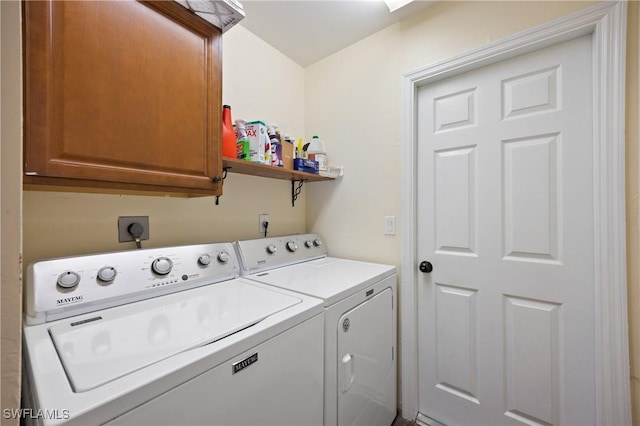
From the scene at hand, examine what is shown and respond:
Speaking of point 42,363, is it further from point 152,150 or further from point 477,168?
point 477,168

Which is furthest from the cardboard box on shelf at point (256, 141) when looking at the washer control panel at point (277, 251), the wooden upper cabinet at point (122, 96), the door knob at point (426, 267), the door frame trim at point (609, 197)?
the door frame trim at point (609, 197)

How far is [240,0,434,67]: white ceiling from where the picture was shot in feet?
5.34

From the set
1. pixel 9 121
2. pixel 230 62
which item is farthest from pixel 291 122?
pixel 9 121

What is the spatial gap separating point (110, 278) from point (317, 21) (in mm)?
1876

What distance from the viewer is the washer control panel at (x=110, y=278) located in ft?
2.86

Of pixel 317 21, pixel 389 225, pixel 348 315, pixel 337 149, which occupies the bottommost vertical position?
pixel 348 315

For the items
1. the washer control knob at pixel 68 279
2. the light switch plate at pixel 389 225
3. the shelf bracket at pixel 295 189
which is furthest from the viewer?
the shelf bracket at pixel 295 189

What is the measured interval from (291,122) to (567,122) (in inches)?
67.9

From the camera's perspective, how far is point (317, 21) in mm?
1760

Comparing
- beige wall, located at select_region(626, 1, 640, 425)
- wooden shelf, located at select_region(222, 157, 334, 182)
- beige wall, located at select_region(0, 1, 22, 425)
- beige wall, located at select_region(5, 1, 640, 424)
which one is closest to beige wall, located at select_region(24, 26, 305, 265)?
beige wall, located at select_region(5, 1, 640, 424)

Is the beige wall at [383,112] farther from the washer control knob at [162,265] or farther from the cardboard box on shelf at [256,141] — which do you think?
the washer control knob at [162,265]

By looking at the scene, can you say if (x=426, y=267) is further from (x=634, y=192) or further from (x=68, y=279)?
(x=68, y=279)

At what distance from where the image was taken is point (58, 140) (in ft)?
2.66

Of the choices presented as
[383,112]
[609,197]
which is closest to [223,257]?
[383,112]
